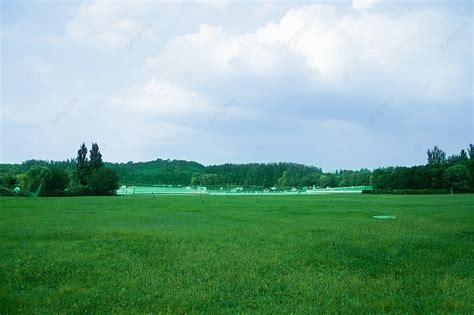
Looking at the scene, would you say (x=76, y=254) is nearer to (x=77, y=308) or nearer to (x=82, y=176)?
(x=77, y=308)

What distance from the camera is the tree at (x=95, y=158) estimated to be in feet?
397

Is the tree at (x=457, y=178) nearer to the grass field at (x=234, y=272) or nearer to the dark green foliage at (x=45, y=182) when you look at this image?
the dark green foliage at (x=45, y=182)

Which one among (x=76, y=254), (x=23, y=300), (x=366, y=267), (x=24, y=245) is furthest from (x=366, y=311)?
(x=24, y=245)

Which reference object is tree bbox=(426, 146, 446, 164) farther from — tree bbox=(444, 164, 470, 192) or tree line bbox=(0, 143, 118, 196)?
tree line bbox=(0, 143, 118, 196)

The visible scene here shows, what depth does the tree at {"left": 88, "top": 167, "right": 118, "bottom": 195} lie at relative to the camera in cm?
10812

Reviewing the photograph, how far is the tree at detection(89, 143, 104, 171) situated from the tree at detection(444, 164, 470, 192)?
91.5m

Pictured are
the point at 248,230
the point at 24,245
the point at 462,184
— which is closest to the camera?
the point at 24,245

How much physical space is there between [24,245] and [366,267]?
14.0 metres

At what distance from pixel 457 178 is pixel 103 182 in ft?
289

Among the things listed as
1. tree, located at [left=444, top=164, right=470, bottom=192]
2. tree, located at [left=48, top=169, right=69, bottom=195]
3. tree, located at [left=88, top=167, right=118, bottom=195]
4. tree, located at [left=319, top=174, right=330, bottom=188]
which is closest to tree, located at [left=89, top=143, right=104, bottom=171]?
tree, located at [left=88, top=167, right=118, bottom=195]

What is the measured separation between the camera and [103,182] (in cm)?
10856

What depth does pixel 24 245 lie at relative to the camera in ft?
62.5

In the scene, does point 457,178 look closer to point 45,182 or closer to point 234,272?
point 45,182

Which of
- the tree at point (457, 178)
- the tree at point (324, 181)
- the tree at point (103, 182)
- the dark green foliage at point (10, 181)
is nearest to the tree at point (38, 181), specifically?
the dark green foliage at point (10, 181)
